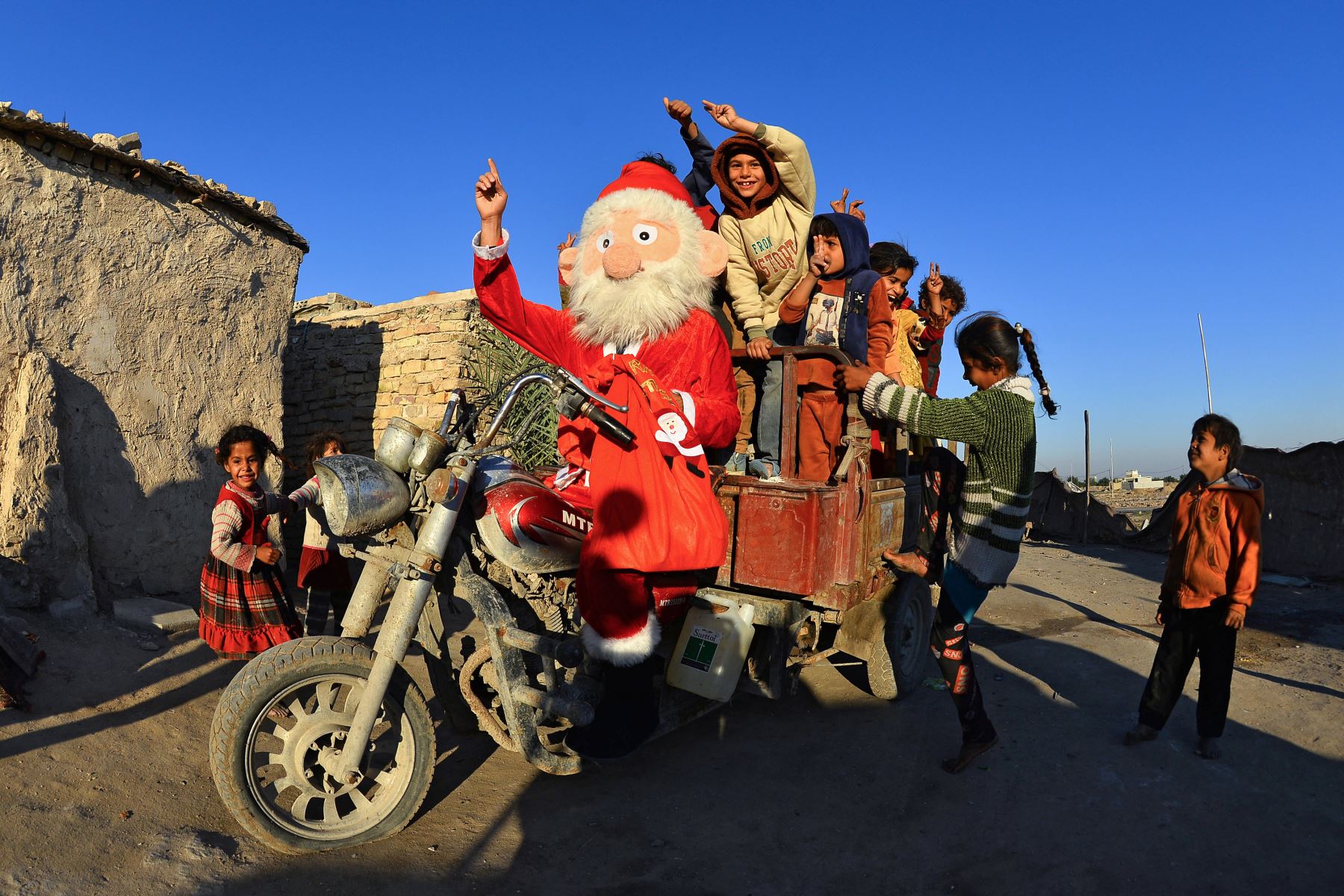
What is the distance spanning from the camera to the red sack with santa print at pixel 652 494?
2826 mm

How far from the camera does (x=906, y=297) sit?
5746 millimetres

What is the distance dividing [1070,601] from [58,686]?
7.52m

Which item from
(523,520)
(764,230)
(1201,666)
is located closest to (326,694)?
(523,520)

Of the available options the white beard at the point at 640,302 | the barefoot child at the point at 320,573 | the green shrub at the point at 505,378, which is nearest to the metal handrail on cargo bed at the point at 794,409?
the white beard at the point at 640,302

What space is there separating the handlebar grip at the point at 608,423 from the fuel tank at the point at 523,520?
406mm

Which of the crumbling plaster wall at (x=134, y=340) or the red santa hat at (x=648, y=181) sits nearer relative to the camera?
the red santa hat at (x=648, y=181)

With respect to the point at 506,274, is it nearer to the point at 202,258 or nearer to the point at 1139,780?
the point at 1139,780

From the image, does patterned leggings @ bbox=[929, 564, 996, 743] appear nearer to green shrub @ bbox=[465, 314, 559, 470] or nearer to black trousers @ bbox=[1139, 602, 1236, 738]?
black trousers @ bbox=[1139, 602, 1236, 738]

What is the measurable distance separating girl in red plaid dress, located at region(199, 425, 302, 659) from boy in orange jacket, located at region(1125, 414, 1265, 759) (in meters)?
4.15

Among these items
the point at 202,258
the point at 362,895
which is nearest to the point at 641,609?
the point at 362,895

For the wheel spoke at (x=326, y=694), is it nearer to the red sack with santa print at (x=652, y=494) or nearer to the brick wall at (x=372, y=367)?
the red sack with santa print at (x=652, y=494)

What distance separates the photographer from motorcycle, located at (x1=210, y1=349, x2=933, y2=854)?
2.44 meters

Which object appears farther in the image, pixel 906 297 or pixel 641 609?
pixel 906 297

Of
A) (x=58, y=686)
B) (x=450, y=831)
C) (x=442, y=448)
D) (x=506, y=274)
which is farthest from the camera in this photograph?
(x=58, y=686)
